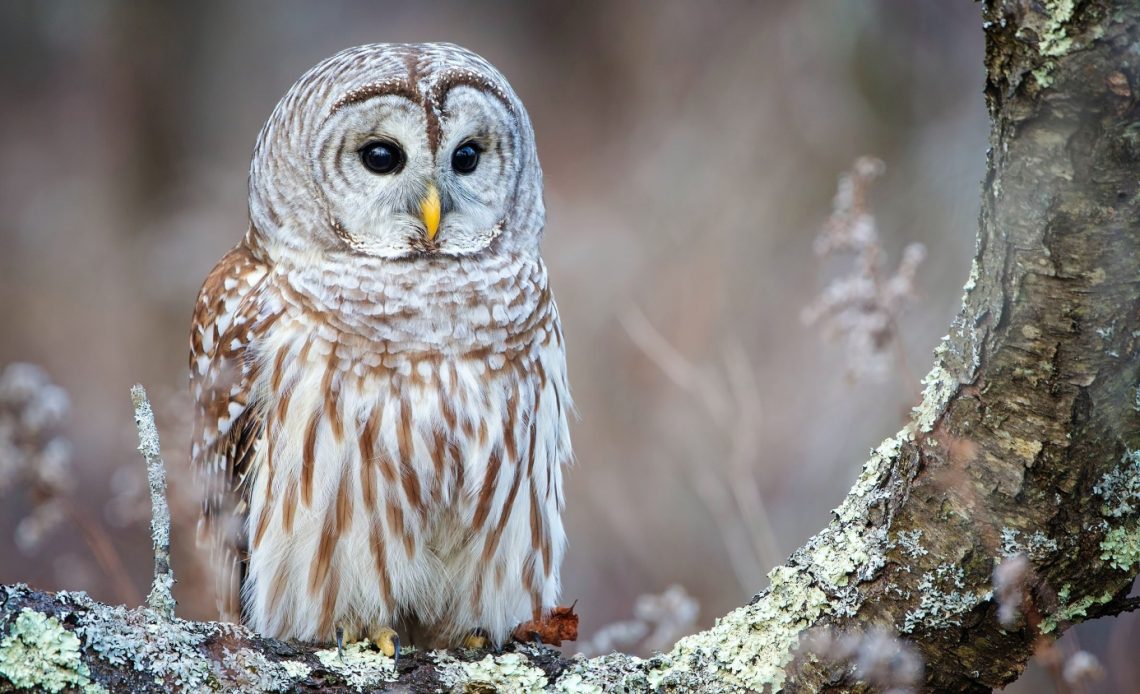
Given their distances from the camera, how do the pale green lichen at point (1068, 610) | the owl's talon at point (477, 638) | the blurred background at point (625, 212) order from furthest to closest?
the blurred background at point (625, 212)
the owl's talon at point (477, 638)
the pale green lichen at point (1068, 610)

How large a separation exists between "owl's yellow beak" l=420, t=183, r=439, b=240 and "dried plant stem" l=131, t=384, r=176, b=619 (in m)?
1.09

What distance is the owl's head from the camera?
305 cm

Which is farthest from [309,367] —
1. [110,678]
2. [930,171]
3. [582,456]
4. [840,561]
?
[930,171]

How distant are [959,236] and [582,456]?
87.7 inches

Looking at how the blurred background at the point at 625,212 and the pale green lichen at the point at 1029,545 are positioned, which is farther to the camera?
the blurred background at the point at 625,212

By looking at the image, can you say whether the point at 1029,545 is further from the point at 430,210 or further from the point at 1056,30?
the point at 430,210

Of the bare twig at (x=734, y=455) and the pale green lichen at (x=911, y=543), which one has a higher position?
the bare twig at (x=734, y=455)

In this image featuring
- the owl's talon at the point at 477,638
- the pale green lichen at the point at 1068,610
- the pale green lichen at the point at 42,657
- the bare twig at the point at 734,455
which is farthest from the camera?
the bare twig at the point at 734,455

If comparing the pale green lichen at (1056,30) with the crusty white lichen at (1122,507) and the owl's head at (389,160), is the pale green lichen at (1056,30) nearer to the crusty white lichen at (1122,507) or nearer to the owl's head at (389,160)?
the crusty white lichen at (1122,507)

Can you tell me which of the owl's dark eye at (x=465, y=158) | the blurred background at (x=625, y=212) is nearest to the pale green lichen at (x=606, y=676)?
the owl's dark eye at (x=465, y=158)

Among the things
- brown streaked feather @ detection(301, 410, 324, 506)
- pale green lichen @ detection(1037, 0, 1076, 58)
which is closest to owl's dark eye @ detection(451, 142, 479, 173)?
brown streaked feather @ detection(301, 410, 324, 506)

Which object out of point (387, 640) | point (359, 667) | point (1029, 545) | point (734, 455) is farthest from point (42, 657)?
point (734, 455)

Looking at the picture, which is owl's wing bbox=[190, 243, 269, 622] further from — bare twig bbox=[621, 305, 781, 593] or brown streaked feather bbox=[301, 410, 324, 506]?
bare twig bbox=[621, 305, 781, 593]

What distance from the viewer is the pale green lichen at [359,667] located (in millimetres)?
2332
